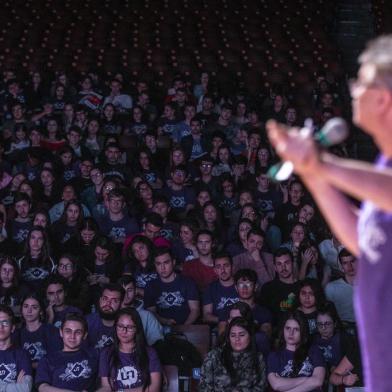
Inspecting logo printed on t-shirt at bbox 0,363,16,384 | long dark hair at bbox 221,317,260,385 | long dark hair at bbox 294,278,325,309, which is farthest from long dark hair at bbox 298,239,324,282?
logo printed on t-shirt at bbox 0,363,16,384

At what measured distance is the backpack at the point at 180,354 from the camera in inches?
219

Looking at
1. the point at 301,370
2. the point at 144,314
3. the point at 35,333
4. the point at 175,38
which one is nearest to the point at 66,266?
the point at 35,333

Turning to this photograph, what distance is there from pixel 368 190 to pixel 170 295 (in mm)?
4564

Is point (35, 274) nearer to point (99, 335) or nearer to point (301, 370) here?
point (99, 335)

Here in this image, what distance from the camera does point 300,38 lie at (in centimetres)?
1125

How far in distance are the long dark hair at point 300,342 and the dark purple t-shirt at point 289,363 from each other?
2 cm

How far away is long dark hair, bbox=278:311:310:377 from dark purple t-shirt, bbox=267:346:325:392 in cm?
2

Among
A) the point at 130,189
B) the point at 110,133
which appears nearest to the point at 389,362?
the point at 130,189

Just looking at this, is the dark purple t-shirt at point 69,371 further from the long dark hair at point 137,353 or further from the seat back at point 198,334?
the seat back at point 198,334

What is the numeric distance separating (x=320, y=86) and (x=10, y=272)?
500 cm

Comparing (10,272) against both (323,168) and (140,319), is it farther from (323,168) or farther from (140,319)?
(323,168)

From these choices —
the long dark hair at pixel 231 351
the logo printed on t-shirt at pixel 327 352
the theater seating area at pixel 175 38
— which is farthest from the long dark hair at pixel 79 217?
the theater seating area at pixel 175 38

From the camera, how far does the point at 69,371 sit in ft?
17.8

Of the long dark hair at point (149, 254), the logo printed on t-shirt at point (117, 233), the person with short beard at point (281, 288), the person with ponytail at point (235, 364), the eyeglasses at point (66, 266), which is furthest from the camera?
the logo printed on t-shirt at point (117, 233)
